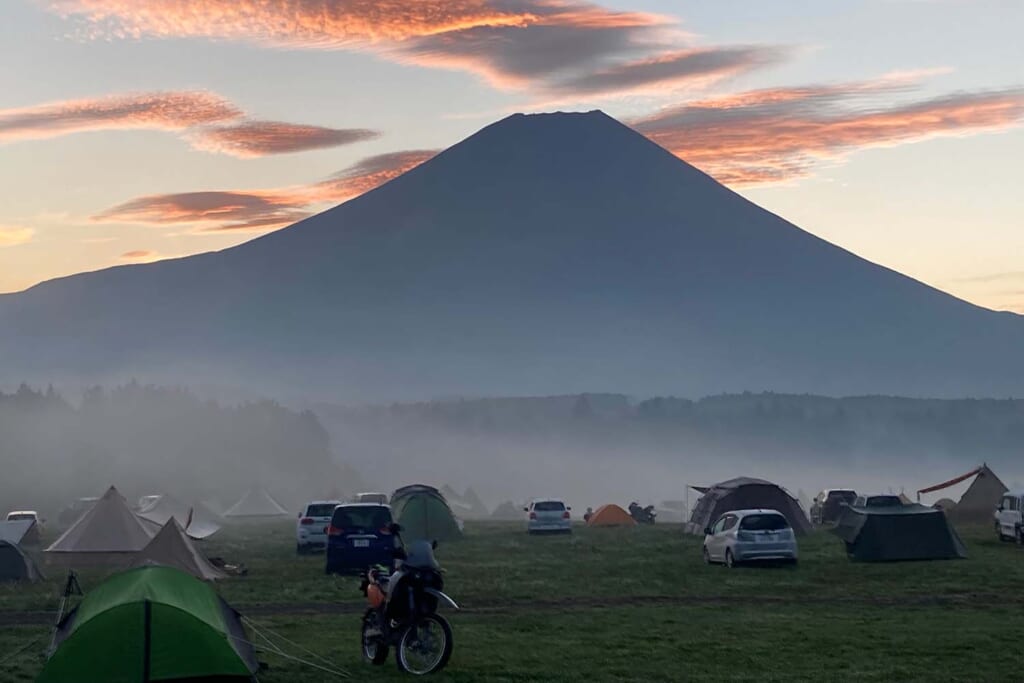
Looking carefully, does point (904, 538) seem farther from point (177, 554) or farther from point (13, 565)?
point (13, 565)

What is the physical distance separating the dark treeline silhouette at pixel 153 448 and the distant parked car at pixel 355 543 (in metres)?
77.6

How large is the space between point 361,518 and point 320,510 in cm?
955

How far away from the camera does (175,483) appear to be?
411 ft

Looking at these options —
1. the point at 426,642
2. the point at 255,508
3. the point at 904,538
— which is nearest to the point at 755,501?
the point at 904,538

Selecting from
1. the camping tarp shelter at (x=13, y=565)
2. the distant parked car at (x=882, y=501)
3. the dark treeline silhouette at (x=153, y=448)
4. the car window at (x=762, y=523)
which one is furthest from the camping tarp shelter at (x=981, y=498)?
the dark treeline silhouette at (x=153, y=448)

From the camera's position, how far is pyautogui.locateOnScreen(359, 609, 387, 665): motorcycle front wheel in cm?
1931

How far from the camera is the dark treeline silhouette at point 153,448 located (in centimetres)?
12050

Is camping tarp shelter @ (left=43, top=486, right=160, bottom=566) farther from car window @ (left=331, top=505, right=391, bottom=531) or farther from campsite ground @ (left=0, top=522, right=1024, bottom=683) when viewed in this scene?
car window @ (left=331, top=505, right=391, bottom=531)

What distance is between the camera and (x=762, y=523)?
34.7 meters

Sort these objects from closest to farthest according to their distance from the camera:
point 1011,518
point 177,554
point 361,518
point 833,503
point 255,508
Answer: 1. point 177,554
2. point 361,518
3. point 1011,518
4. point 833,503
5. point 255,508

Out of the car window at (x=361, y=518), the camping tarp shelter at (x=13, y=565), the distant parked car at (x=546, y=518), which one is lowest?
the camping tarp shelter at (x=13, y=565)

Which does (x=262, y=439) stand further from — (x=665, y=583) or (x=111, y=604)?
(x=111, y=604)

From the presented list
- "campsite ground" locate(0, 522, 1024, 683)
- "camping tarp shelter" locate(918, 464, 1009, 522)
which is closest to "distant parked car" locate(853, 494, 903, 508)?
"camping tarp shelter" locate(918, 464, 1009, 522)

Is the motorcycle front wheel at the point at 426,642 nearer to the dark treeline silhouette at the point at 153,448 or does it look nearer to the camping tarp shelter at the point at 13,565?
the camping tarp shelter at the point at 13,565
